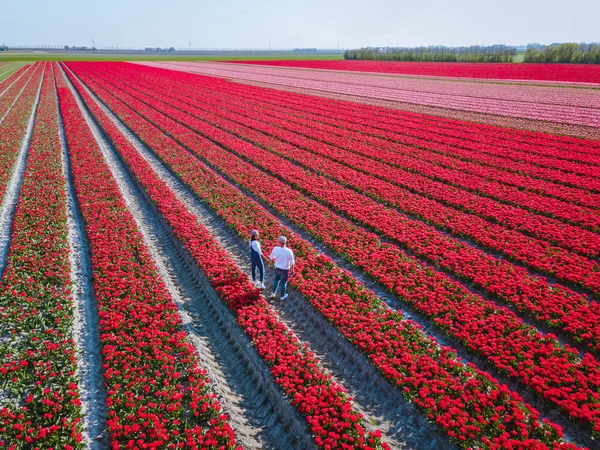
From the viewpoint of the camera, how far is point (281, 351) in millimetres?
9141

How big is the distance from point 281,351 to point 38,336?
613 cm

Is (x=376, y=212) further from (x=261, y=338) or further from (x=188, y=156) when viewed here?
(x=188, y=156)

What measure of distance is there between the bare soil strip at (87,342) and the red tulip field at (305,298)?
5 cm

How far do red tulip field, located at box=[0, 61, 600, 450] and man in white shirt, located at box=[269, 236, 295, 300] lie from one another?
452 millimetres

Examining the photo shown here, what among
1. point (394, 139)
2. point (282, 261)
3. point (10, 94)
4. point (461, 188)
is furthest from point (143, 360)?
point (10, 94)

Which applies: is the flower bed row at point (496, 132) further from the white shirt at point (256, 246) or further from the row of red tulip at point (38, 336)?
the row of red tulip at point (38, 336)

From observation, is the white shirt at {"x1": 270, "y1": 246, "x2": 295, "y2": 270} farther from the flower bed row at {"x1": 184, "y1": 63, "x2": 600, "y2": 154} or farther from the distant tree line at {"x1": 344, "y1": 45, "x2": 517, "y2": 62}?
the distant tree line at {"x1": 344, "y1": 45, "x2": 517, "y2": 62}

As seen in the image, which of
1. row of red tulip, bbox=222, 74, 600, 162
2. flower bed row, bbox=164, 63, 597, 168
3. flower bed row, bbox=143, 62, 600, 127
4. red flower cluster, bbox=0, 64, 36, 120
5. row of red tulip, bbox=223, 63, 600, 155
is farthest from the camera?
red flower cluster, bbox=0, 64, 36, 120

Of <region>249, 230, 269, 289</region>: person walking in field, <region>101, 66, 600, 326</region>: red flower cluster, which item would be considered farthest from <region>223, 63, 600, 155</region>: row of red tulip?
<region>249, 230, 269, 289</region>: person walking in field

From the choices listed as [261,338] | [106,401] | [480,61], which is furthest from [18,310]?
[480,61]

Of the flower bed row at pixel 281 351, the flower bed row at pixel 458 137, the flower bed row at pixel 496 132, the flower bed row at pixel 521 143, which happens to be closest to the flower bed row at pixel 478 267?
the flower bed row at pixel 281 351

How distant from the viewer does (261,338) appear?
958 cm

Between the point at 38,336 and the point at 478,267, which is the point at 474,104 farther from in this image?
the point at 38,336

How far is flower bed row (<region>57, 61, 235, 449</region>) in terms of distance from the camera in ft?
23.9
